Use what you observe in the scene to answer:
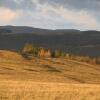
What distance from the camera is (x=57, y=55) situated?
260 feet

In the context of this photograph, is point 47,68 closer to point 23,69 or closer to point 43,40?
point 23,69

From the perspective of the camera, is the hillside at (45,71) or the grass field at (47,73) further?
the hillside at (45,71)

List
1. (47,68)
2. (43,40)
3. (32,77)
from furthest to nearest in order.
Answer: (43,40), (47,68), (32,77)

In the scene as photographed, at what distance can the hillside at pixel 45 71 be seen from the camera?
158 ft

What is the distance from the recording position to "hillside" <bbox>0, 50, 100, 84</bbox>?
1892 inches

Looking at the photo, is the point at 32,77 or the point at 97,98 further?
the point at 32,77

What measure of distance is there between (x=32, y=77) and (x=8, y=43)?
126 m

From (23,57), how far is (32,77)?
2050 centimetres

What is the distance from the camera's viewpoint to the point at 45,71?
184 ft

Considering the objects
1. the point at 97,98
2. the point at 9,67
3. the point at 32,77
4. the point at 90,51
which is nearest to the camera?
the point at 97,98

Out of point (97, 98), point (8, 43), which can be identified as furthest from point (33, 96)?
point (8, 43)

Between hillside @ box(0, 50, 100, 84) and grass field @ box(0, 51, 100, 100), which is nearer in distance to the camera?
grass field @ box(0, 51, 100, 100)

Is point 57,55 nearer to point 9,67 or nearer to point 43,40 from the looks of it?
point 9,67

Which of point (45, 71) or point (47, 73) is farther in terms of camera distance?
point (45, 71)
